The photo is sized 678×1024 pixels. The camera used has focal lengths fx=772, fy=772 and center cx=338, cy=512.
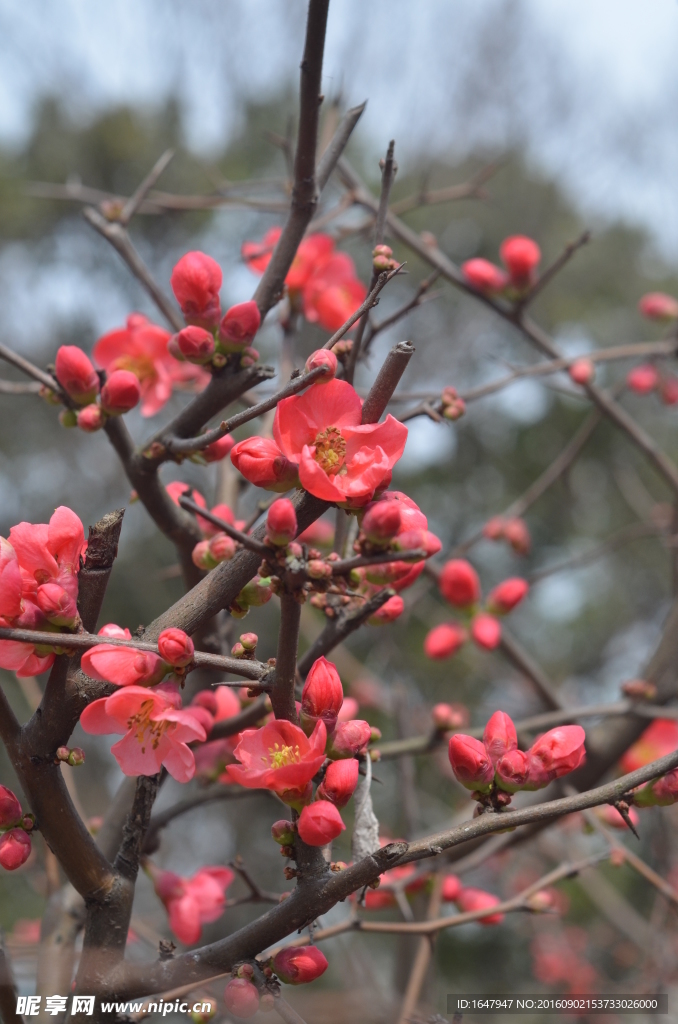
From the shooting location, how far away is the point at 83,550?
745 millimetres

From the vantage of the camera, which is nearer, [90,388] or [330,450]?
[330,450]

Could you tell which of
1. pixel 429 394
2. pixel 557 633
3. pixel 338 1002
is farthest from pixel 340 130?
pixel 557 633

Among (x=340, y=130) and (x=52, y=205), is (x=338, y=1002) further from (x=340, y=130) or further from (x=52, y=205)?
(x=52, y=205)

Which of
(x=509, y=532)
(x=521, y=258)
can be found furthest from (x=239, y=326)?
(x=509, y=532)

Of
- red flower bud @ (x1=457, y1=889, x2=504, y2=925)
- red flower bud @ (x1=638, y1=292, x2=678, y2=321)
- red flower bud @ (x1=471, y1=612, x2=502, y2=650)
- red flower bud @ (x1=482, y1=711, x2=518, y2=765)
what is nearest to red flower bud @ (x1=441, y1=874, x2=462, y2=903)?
red flower bud @ (x1=457, y1=889, x2=504, y2=925)

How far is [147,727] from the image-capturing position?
0.72 m

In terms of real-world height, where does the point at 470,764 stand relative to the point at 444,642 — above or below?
above

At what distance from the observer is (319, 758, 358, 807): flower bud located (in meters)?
0.65

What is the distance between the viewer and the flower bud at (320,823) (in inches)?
24.3

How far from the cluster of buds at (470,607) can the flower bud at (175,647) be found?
3.57ft

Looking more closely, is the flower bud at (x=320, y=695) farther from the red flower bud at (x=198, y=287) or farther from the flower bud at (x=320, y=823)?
the red flower bud at (x=198, y=287)

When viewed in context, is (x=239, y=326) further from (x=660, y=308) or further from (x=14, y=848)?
(x=660, y=308)

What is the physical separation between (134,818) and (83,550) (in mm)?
295

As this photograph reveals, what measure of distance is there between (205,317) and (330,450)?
349mm
